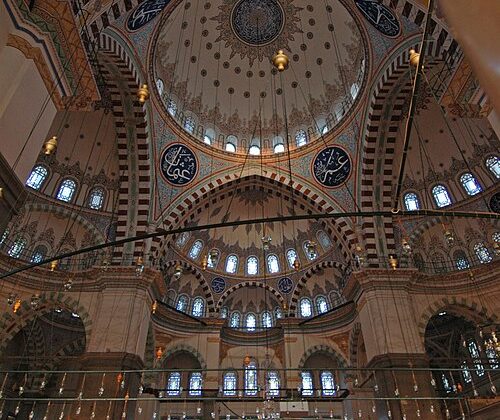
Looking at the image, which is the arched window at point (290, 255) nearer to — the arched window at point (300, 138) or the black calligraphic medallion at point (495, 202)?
the arched window at point (300, 138)

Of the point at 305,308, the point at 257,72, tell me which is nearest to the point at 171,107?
the point at 257,72

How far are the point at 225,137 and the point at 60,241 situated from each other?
7.05 meters

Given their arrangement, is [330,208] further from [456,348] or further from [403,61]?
[456,348]

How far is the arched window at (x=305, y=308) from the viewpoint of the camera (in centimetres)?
1723

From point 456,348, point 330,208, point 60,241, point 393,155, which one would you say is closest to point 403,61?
point 393,155

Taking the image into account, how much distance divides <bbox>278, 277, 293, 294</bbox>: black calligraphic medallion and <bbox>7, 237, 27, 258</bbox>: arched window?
1001 cm

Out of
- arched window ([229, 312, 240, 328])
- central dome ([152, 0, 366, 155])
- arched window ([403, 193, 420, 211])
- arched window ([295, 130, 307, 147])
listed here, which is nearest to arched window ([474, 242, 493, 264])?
arched window ([403, 193, 420, 211])

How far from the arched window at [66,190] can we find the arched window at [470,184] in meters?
13.6

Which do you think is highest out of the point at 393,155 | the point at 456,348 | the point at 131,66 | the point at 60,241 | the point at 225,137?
the point at 225,137

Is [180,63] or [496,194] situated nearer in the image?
[496,194]

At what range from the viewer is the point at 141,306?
1112cm

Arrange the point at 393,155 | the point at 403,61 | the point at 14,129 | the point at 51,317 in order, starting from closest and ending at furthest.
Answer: the point at 14,129, the point at 403,61, the point at 393,155, the point at 51,317

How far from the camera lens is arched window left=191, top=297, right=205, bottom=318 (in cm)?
1688

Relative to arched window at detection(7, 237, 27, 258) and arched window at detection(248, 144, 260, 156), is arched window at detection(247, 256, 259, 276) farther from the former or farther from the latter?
arched window at detection(7, 237, 27, 258)
